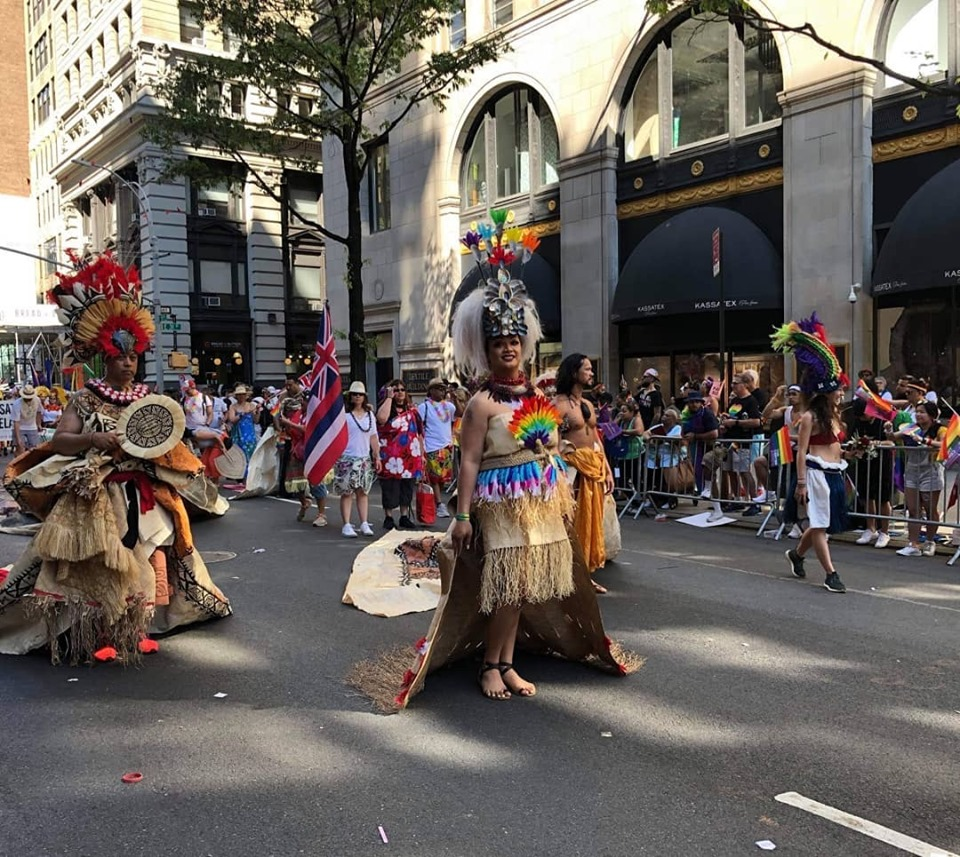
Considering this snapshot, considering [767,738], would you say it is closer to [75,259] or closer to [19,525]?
[75,259]

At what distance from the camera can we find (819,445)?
7316mm

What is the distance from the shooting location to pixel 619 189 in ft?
61.1

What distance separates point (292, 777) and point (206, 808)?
0.39 metres

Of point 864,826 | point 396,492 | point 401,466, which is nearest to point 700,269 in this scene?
point 401,466

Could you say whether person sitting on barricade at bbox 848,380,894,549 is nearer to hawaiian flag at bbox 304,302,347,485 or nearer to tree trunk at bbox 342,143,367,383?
hawaiian flag at bbox 304,302,347,485

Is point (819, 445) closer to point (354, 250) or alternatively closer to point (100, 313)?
point (100, 313)

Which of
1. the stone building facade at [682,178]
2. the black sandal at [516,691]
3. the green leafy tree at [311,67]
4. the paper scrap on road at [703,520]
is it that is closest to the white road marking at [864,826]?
the black sandal at [516,691]

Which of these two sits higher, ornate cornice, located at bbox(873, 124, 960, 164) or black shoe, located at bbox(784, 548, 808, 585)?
ornate cornice, located at bbox(873, 124, 960, 164)

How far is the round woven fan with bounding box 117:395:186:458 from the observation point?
529cm

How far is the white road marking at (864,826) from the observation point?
9.96ft

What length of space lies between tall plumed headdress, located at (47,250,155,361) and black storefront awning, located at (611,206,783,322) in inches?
447

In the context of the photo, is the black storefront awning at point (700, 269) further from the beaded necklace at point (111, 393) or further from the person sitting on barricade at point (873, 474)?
the beaded necklace at point (111, 393)

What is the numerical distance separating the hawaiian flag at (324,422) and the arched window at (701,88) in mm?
9970

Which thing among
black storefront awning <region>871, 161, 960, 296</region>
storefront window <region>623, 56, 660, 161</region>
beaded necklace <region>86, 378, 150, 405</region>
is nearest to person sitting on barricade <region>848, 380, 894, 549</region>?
black storefront awning <region>871, 161, 960, 296</region>
